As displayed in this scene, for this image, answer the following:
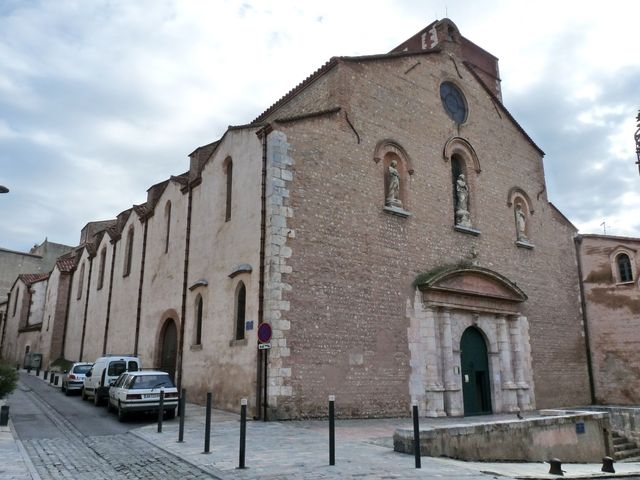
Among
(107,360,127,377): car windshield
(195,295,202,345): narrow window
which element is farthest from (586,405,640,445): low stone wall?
(107,360,127,377): car windshield

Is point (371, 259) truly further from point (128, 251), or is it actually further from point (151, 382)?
point (128, 251)

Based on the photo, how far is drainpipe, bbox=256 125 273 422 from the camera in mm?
13375

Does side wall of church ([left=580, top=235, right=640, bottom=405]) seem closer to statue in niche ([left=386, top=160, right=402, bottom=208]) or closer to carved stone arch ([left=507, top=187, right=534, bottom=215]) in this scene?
carved stone arch ([left=507, top=187, right=534, bottom=215])

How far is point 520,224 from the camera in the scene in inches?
833

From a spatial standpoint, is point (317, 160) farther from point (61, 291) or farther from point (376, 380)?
point (61, 291)

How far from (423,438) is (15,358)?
149 ft

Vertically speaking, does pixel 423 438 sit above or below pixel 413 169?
below

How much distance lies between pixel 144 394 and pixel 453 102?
576 inches

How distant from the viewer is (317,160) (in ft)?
50.8

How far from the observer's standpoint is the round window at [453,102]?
65.7ft

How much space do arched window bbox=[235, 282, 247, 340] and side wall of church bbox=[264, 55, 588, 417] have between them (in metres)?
2.03

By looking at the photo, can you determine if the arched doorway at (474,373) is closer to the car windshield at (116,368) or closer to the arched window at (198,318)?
the arched window at (198,318)

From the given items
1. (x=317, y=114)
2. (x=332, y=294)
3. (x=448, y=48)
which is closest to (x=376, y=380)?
(x=332, y=294)

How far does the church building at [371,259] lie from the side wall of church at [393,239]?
0.05m
